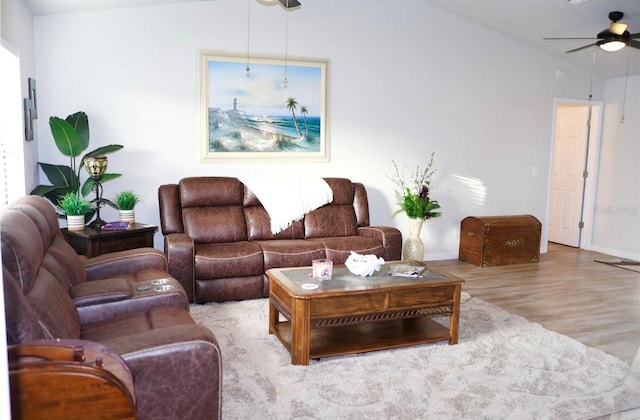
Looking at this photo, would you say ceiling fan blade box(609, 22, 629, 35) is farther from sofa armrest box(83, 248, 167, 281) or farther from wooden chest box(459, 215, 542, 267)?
sofa armrest box(83, 248, 167, 281)

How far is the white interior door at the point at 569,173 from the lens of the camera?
702 cm

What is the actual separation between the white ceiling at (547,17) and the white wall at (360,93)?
15 cm

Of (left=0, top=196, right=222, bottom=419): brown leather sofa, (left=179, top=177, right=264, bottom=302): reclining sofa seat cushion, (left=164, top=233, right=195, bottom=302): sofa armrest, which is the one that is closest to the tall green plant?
(left=179, top=177, right=264, bottom=302): reclining sofa seat cushion

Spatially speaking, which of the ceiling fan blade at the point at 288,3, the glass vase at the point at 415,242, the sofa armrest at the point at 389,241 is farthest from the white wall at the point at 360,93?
the ceiling fan blade at the point at 288,3

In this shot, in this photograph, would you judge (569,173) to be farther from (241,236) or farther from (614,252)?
(241,236)

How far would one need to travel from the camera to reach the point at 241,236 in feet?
15.6

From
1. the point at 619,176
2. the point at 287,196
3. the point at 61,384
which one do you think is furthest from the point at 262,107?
the point at 619,176

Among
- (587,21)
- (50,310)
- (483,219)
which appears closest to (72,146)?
(50,310)

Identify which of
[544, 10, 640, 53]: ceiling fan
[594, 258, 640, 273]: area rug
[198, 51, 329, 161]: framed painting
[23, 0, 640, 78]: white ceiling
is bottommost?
[594, 258, 640, 273]: area rug

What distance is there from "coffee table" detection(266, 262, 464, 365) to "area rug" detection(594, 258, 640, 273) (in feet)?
11.7

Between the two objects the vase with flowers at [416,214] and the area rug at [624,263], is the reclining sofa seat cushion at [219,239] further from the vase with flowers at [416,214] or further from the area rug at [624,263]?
the area rug at [624,263]

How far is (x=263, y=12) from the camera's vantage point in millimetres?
5094

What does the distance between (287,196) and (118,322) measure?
8.60 ft

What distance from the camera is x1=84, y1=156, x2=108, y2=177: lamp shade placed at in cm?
417
